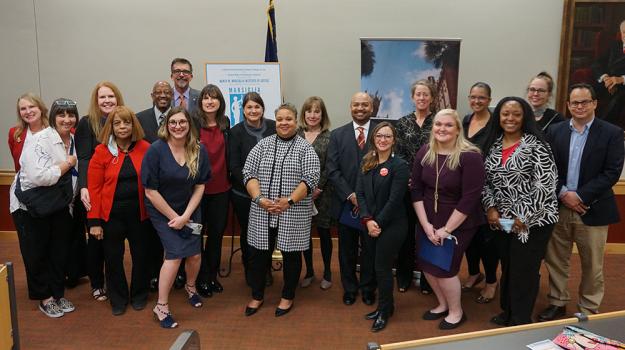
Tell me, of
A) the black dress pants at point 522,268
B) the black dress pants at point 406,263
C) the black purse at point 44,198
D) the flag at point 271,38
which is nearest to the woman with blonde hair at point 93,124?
the black purse at point 44,198

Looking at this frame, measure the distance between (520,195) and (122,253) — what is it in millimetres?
2771

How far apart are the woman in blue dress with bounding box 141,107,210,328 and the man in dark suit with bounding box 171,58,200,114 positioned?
2.34 ft

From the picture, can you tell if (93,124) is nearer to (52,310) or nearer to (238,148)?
(238,148)

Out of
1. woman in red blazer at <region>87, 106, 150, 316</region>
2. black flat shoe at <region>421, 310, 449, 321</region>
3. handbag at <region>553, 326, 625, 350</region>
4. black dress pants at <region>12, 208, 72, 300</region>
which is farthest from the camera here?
black flat shoe at <region>421, 310, 449, 321</region>

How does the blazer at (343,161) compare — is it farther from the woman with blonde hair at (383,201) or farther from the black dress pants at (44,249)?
the black dress pants at (44,249)

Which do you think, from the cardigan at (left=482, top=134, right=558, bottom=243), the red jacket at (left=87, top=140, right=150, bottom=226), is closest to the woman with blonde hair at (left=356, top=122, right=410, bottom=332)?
the cardigan at (left=482, top=134, right=558, bottom=243)

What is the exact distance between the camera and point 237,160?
3.62 meters

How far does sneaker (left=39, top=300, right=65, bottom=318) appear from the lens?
11.2 feet

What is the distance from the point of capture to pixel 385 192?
314 cm

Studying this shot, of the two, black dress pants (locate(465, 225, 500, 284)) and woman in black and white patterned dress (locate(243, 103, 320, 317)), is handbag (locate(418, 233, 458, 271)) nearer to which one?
black dress pants (locate(465, 225, 500, 284))

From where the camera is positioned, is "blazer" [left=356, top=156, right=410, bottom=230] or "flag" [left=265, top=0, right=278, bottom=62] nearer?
"blazer" [left=356, top=156, right=410, bottom=230]

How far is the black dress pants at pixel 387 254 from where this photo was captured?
3152mm

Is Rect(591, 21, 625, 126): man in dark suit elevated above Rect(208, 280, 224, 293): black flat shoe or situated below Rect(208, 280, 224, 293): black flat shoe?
above

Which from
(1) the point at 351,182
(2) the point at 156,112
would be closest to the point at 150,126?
(2) the point at 156,112
